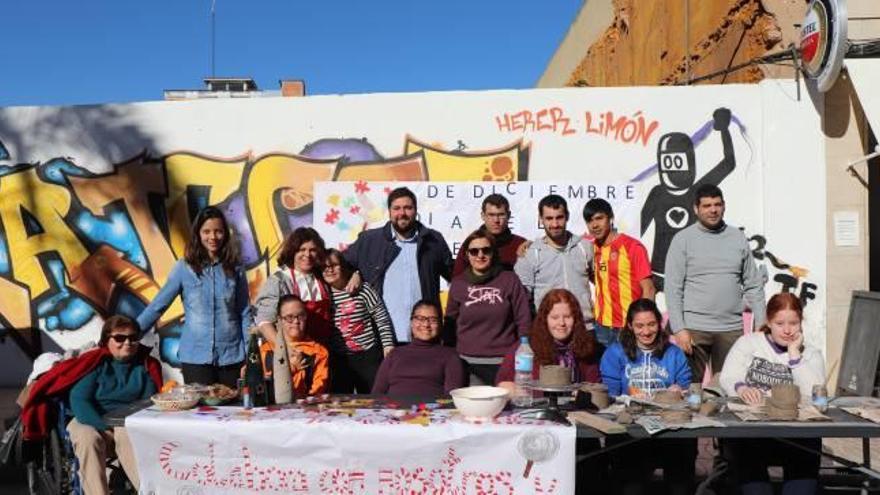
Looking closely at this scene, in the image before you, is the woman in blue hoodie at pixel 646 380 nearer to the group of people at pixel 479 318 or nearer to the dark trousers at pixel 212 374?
the group of people at pixel 479 318

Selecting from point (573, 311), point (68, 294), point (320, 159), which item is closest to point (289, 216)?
point (320, 159)

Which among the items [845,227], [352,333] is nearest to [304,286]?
[352,333]

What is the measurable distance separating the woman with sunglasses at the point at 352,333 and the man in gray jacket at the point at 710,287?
6.65 feet

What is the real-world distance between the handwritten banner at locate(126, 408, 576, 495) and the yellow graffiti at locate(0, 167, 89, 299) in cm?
485

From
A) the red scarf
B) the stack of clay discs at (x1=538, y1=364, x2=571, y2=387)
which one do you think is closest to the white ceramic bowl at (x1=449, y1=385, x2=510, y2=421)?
the stack of clay discs at (x1=538, y1=364, x2=571, y2=387)

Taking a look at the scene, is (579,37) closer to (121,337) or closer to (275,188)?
(275,188)

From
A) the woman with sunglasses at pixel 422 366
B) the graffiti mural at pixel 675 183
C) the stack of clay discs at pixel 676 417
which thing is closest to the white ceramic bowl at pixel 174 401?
the woman with sunglasses at pixel 422 366

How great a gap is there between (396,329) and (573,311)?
5.31 ft

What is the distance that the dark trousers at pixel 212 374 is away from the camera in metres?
4.91

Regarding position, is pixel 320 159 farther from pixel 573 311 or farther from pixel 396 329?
pixel 573 311

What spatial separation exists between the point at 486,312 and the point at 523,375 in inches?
34.7

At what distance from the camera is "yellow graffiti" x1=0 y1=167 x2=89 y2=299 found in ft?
26.0

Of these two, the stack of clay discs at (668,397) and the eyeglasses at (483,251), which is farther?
the eyeglasses at (483,251)

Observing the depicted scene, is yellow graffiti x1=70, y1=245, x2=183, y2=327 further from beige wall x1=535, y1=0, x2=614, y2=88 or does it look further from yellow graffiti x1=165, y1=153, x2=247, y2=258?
beige wall x1=535, y1=0, x2=614, y2=88
